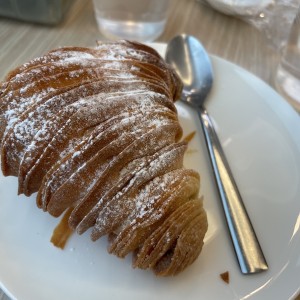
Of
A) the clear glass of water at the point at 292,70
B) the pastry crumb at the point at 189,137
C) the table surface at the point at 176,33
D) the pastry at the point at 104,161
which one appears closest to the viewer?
the pastry at the point at 104,161

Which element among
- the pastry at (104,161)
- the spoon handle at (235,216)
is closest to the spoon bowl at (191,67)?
the spoon handle at (235,216)

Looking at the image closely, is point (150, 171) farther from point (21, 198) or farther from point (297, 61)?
point (297, 61)

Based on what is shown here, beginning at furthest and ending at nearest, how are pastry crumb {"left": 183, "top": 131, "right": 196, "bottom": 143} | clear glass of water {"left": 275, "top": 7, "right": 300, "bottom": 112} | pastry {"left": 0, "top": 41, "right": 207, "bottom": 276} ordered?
clear glass of water {"left": 275, "top": 7, "right": 300, "bottom": 112} → pastry crumb {"left": 183, "top": 131, "right": 196, "bottom": 143} → pastry {"left": 0, "top": 41, "right": 207, "bottom": 276}

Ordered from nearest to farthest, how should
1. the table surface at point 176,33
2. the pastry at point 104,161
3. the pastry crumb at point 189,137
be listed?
the pastry at point 104,161 → the pastry crumb at point 189,137 → the table surface at point 176,33

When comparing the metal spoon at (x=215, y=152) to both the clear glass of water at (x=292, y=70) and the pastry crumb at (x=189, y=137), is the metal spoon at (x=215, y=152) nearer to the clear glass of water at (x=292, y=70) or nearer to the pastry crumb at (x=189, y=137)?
the pastry crumb at (x=189, y=137)

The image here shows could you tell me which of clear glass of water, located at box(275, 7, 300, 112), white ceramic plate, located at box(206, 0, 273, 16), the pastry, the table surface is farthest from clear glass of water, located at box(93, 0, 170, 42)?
the pastry

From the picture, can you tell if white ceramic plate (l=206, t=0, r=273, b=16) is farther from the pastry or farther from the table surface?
the pastry

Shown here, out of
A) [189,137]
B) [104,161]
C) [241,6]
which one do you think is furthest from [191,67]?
[104,161]

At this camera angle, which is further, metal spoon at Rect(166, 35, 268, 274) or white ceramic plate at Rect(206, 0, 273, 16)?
white ceramic plate at Rect(206, 0, 273, 16)
